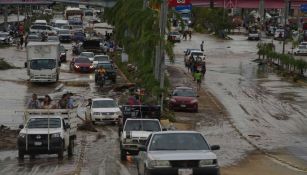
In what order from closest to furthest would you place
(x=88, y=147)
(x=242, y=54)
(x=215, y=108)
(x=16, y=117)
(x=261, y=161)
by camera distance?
(x=261, y=161), (x=88, y=147), (x=16, y=117), (x=215, y=108), (x=242, y=54)

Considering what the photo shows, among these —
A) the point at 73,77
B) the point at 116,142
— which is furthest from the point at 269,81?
the point at 116,142

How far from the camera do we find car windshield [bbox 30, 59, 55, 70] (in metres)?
63.1

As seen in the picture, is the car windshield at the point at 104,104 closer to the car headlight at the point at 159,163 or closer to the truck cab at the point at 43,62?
the truck cab at the point at 43,62

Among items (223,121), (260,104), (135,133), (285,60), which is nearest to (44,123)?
(135,133)

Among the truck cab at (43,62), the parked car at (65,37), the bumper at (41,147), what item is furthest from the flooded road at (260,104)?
the parked car at (65,37)

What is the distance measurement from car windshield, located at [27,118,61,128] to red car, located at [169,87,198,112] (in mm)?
20561

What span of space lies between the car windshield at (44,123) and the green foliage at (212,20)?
10011 centimetres

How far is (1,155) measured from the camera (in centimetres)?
3120

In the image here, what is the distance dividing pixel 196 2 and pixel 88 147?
91550 millimetres

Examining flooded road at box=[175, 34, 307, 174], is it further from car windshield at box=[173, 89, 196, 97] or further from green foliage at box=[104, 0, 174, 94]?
green foliage at box=[104, 0, 174, 94]

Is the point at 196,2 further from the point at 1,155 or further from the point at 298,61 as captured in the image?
the point at 1,155

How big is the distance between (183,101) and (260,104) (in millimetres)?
6517

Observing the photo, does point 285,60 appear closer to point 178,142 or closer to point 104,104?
point 104,104

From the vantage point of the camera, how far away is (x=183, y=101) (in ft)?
163
